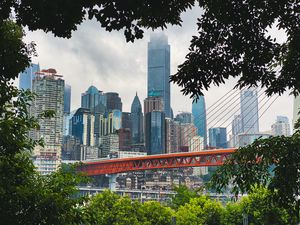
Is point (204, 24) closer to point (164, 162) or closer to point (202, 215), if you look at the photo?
point (202, 215)

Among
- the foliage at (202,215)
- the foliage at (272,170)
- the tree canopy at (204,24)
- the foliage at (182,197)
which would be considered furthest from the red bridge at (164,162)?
the tree canopy at (204,24)

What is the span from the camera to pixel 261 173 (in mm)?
8148

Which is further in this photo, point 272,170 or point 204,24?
point 272,170

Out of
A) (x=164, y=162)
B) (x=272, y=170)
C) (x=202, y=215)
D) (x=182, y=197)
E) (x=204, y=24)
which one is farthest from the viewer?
(x=164, y=162)

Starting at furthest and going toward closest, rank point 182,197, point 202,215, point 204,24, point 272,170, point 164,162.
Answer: point 164,162 → point 182,197 → point 202,215 → point 272,170 → point 204,24

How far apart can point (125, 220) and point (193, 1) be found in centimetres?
2997

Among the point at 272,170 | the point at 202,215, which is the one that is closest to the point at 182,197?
the point at 202,215

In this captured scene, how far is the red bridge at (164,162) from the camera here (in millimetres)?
71688

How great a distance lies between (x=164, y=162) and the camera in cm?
8269

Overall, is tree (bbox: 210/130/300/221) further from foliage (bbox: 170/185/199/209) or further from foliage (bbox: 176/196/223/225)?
foliage (bbox: 170/185/199/209)

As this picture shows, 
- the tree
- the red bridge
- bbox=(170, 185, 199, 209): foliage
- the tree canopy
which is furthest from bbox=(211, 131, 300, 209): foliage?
the red bridge

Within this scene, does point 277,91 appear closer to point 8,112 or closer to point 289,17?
point 289,17

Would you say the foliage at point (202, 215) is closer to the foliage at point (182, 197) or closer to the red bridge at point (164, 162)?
the foliage at point (182, 197)

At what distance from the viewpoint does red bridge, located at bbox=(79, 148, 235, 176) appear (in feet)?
235
